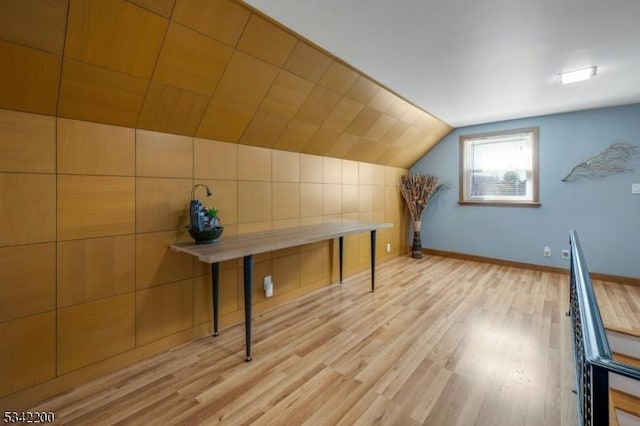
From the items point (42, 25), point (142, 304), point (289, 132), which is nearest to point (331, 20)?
point (289, 132)

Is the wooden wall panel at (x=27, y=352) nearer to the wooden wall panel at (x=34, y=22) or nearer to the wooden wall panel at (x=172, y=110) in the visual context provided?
the wooden wall panel at (x=172, y=110)

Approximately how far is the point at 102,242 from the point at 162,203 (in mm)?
480

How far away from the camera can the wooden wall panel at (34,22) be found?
4.48 feet

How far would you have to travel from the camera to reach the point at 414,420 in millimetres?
1609

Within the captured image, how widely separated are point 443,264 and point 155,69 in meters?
4.76

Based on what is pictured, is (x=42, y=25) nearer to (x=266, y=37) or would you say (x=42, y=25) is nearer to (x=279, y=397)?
(x=266, y=37)

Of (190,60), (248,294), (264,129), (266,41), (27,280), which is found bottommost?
(248,294)

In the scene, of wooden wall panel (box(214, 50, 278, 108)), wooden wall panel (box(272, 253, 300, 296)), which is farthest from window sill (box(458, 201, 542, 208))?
wooden wall panel (box(214, 50, 278, 108))

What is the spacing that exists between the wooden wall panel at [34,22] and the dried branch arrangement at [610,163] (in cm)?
571

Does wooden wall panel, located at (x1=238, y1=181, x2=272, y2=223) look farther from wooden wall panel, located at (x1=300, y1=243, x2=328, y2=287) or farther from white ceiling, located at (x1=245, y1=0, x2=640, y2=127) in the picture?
white ceiling, located at (x1=245, y1=0, x2=640, y2=127)

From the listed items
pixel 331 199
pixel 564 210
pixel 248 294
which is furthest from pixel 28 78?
pixel 564 210

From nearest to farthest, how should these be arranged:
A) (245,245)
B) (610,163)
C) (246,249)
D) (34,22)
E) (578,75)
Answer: (34,22), (246,249), (245,245), (578,75), (610,163)

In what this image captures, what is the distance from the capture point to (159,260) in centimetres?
228

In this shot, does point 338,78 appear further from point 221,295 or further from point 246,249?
point 221,295
